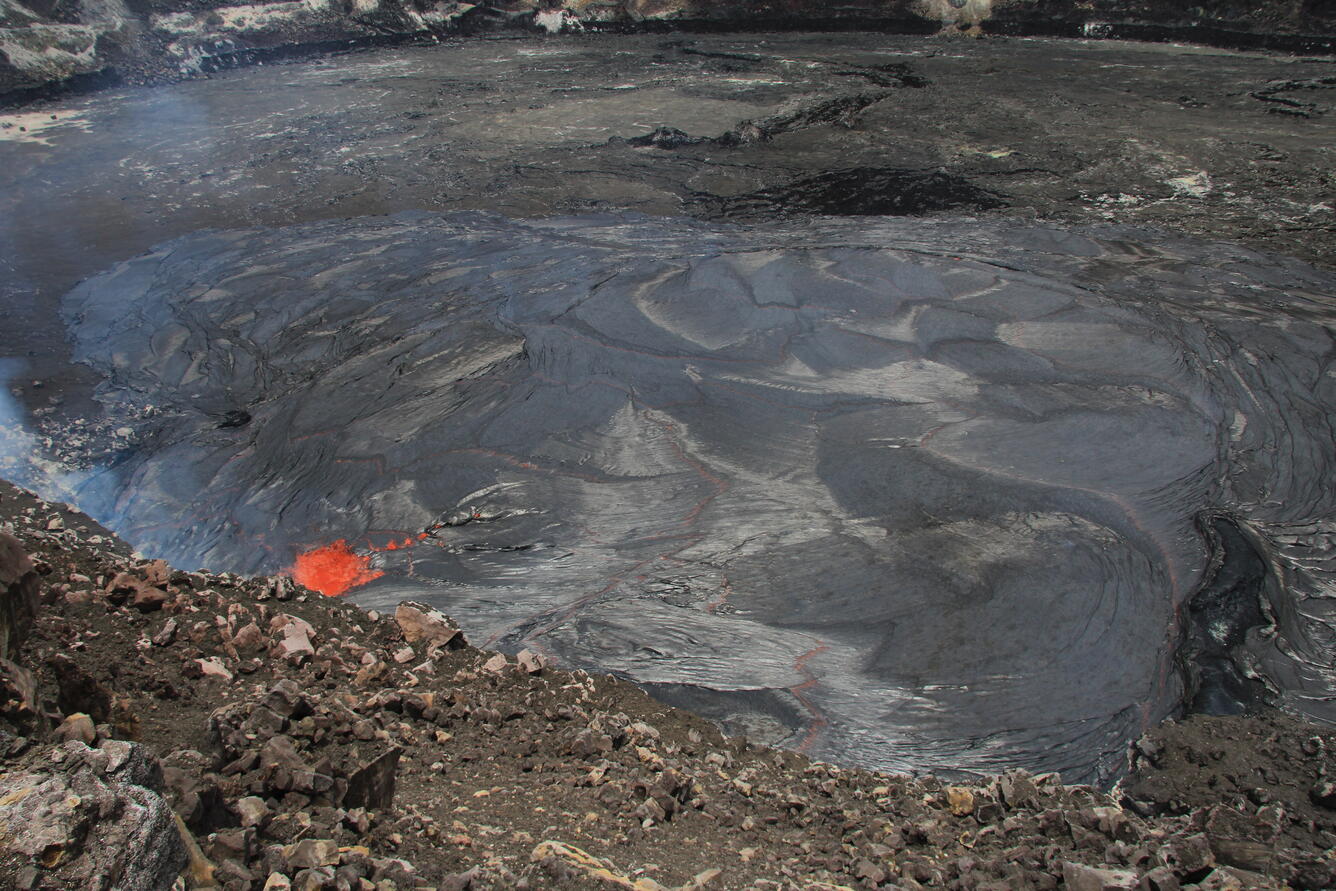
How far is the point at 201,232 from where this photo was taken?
736cm

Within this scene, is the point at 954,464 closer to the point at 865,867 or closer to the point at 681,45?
the point at 865,867

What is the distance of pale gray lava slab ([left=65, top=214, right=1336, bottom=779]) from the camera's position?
3.06 m

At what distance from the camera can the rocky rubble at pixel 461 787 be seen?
160 cm

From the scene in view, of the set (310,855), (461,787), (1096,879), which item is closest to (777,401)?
(461,787)

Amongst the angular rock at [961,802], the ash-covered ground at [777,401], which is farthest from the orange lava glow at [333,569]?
A: the angular rock at [961,802]

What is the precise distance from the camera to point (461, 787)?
2.27 meters

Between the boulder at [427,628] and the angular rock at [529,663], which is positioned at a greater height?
the boulder at [427,628]

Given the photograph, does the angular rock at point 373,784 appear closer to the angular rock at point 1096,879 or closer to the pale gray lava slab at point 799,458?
the pale gray lava slab at point 799,458

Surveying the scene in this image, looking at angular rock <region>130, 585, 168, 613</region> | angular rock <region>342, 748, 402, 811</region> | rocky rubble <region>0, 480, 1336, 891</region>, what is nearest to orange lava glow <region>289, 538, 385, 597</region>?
rocky rubble <region>0, 480, 1336, 891</region>

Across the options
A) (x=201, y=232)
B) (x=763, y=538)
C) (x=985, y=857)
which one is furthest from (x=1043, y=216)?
(x=201, y=232)

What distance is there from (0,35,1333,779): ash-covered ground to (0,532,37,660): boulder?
149 centimetres

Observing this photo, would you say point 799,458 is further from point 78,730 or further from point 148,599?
point 78,730

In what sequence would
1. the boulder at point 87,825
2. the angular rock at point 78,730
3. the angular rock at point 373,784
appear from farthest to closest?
→ 1. the angular rock at point 373,784
2. the angular rock at point 78,730
3. the boulder at point 87,825

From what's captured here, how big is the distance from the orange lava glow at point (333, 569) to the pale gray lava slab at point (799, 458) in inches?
3.0
